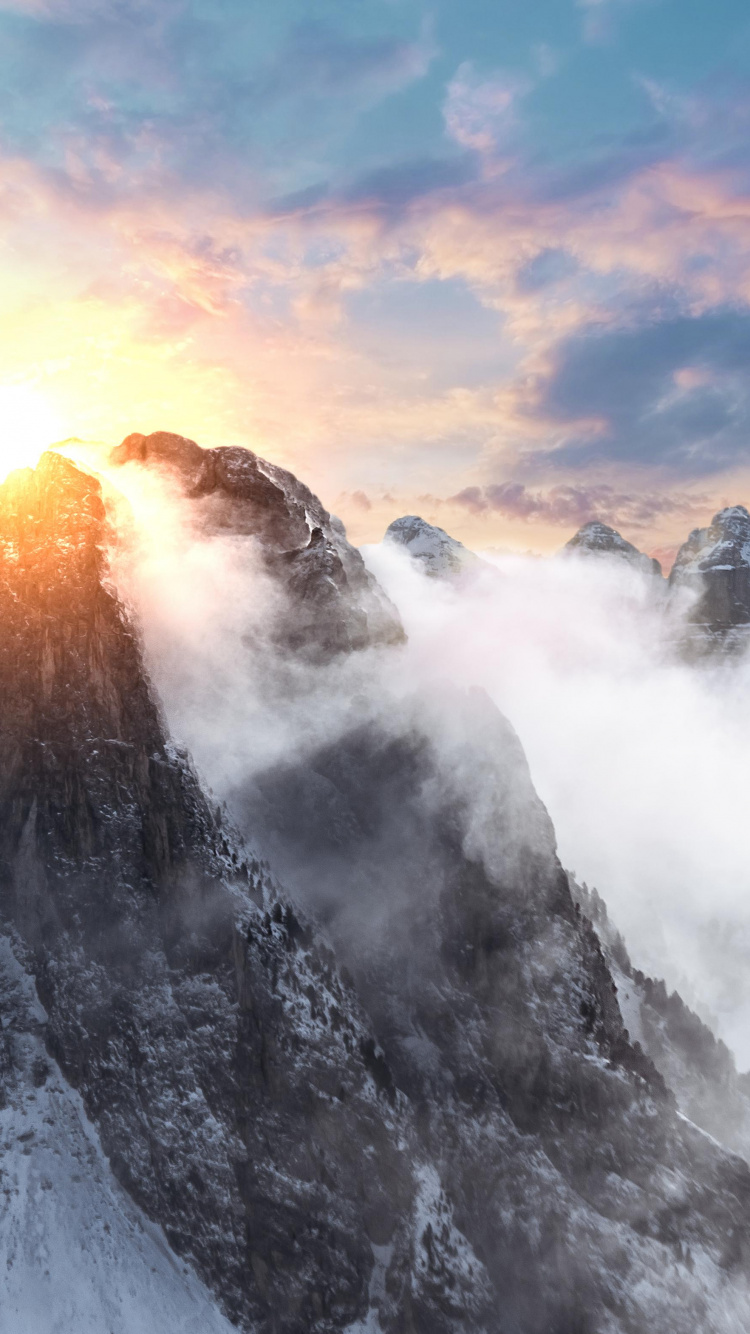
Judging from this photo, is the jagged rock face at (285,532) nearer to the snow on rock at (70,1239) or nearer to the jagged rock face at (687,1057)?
the snow on rock at (70,1239)

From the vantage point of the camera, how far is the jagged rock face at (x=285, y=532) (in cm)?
8975

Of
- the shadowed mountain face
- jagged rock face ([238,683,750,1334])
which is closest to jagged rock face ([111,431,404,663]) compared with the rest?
jagged rock face ([238,683,750,1334])

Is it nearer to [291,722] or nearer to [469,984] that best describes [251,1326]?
[469,984]

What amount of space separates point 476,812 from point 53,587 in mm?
49569

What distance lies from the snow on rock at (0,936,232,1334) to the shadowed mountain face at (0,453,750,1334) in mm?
1940

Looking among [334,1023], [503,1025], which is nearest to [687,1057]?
[503,1025]

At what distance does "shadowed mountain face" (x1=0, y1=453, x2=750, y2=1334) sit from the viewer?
65.7 meters

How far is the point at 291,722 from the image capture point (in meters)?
85.1

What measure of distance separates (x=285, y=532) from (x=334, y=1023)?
5499 cm

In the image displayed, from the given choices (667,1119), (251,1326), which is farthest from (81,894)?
(667,1119)

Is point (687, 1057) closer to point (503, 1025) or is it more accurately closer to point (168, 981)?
point (503, 1025)

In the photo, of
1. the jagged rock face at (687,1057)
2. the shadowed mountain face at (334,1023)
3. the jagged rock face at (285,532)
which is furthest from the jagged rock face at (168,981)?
the jagged rock face at (687,1057)

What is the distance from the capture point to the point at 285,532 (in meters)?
95.0

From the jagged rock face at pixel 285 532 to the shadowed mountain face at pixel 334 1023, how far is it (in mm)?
13053
